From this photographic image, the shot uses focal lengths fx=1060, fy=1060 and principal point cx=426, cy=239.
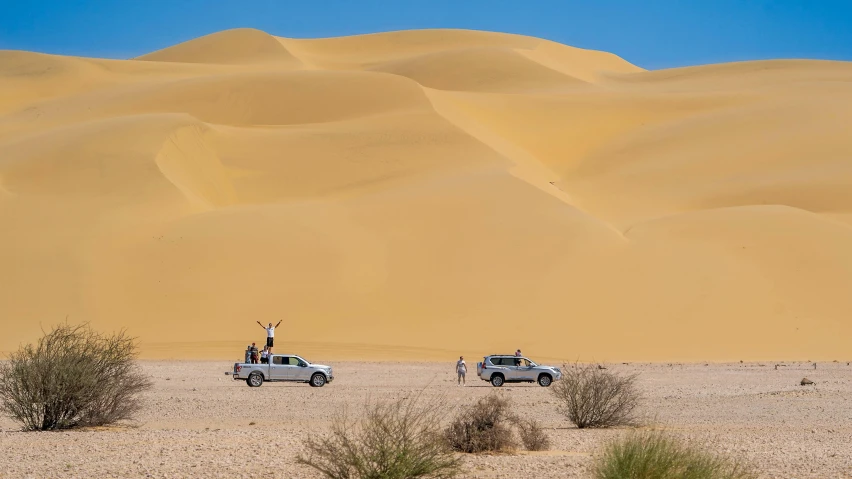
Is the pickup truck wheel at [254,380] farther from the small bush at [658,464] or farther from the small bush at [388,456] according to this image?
the small bush at [658,464]

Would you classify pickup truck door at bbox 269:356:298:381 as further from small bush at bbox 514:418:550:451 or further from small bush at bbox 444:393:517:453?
small bush at bbox 444:393:517:453

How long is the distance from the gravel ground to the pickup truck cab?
0.81 ft

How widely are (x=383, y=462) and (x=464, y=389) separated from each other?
12873 millimetres

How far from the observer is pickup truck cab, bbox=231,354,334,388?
23750 millimetres

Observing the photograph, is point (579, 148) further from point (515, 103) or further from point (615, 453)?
point (615, 453)

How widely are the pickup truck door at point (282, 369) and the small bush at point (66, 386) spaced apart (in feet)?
27.7

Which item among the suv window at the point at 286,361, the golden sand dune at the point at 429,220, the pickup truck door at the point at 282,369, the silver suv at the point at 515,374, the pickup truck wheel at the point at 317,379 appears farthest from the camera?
the golden sand dune at the point at 429,220

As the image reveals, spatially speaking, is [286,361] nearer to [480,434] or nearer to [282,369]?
[282,369]

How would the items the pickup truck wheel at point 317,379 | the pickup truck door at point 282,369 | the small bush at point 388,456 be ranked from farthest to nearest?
1. the pickup truck door at point 282,369
2. the pickup truck wheel at point 317,379
3. the small bush at point 388,456

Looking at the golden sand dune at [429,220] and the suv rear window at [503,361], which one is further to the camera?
the golden sand dune at [429,220]

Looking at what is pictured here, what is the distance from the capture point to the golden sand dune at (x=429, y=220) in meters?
34.6

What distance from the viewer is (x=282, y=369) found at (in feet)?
79.2

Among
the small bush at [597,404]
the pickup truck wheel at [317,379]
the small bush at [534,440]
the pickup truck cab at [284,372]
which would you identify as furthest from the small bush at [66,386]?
the pickup truck wheel at [317,379]

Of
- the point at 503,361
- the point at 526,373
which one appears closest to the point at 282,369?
the point at 503,361
